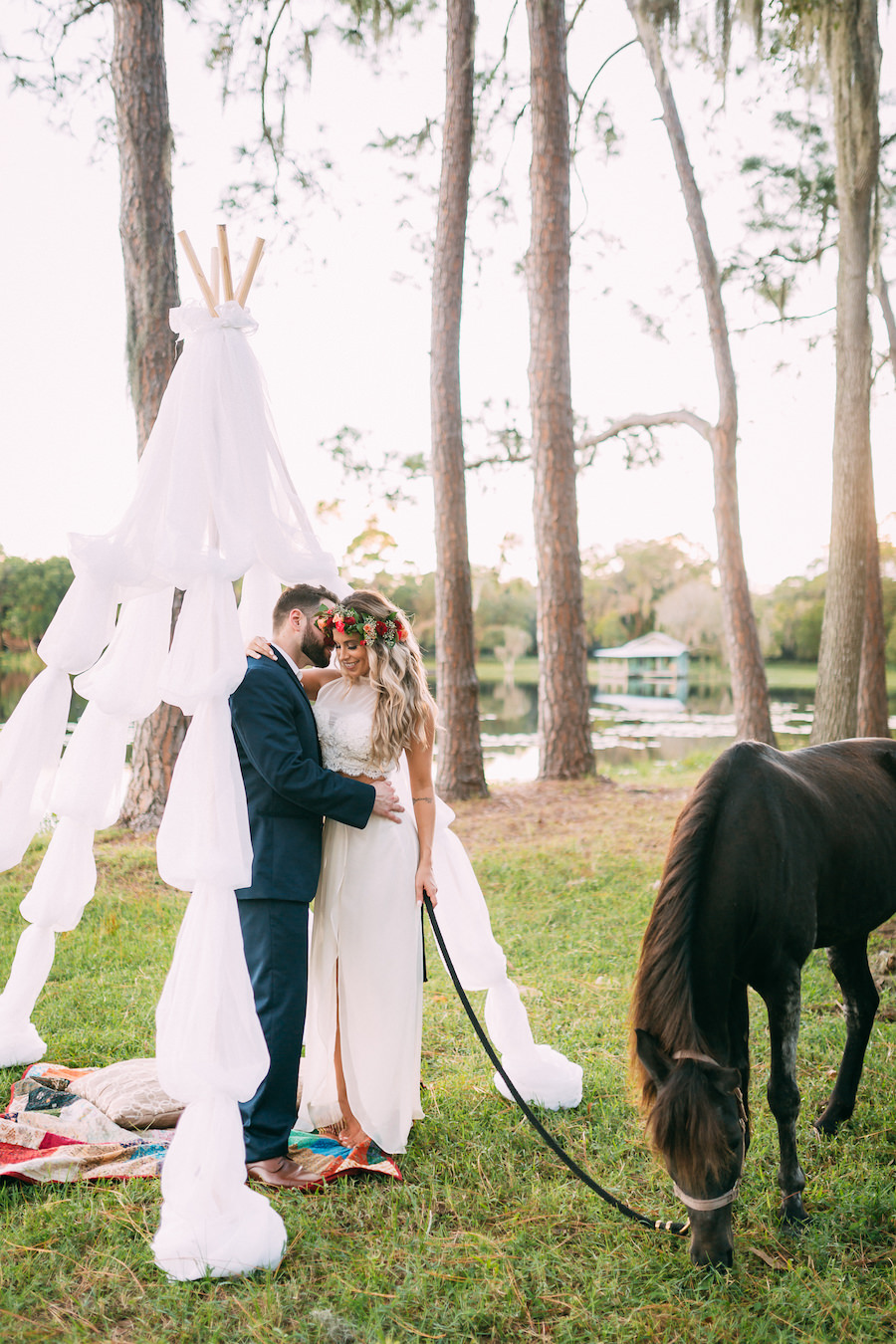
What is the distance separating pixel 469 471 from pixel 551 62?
16.7 ft

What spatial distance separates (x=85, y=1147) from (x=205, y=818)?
1.39 metres

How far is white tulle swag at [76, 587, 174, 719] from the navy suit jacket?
44cm

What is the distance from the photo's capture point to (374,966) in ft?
10.6

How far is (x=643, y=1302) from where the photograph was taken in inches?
93.8

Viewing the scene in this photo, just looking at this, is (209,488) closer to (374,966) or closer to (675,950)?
(374,966)

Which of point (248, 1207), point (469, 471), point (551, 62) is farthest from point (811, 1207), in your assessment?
point (469, 471)

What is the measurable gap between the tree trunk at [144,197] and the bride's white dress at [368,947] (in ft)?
16.2

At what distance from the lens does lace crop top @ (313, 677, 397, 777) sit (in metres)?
3.30

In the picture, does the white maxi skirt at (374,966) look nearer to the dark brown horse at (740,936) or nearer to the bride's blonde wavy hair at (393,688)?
the bride's blonde wavy hair at (393,688)

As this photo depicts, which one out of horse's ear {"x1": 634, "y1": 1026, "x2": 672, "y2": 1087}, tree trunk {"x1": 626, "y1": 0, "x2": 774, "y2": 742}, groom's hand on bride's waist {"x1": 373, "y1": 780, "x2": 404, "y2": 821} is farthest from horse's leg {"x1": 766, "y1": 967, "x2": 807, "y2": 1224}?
tree trunk {"x1": 626, "y1": 0, "x2": 774, "y2": 742}

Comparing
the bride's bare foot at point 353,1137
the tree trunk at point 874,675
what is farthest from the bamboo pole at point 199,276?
the tree trunk at point 874,675

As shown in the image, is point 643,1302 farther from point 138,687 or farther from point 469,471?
point 469,471

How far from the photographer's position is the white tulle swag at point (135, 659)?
3230 mm

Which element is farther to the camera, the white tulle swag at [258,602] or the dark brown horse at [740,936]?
the white tulle swag at [258,602]
